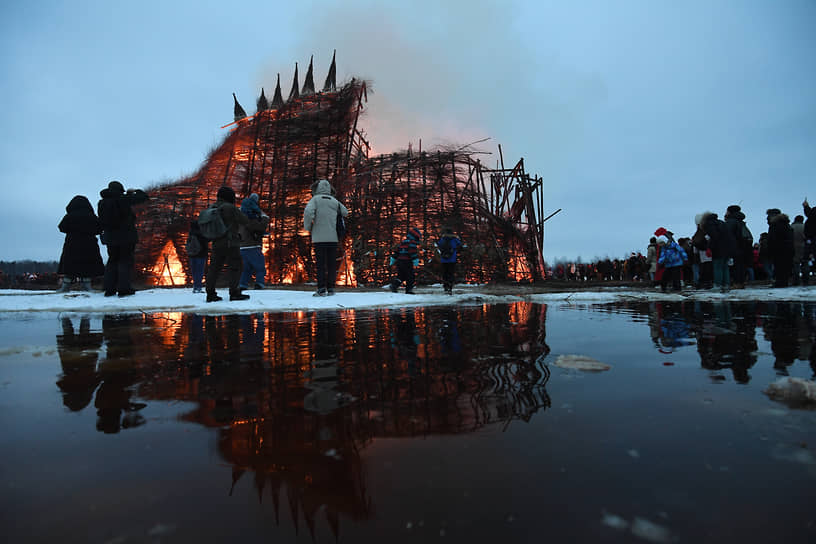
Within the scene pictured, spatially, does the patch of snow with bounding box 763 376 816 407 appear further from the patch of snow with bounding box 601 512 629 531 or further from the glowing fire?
the glowing fire

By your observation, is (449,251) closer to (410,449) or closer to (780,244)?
(780,244)

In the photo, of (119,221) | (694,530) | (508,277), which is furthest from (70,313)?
(508,277)

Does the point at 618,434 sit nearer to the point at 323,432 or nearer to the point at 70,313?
the point at 323,432

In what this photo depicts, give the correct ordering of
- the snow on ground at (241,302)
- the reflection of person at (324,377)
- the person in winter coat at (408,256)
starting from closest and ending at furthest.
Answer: the reflection of person at (324,377), the snow on ground at (241,302), the person in winter coat at (408,256)

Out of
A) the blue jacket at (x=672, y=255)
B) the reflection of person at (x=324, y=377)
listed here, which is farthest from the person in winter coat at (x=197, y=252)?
the blue jacket at (x=672, y=255)

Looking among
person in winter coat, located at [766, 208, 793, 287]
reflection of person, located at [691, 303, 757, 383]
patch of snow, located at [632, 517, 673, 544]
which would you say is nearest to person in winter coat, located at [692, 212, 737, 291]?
person in winter coat, located at [766, 208, 793, 287]

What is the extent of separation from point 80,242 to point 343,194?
7626 mm

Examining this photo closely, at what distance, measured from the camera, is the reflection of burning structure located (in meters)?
12.7

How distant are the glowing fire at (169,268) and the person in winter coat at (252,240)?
11071 millimetres

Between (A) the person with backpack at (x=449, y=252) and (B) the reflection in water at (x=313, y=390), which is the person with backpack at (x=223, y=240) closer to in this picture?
(B) the reflection in water at (x=313, y=390)

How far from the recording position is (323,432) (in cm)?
102

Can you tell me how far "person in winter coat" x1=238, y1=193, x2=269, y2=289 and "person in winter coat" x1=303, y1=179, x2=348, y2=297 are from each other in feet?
3.07

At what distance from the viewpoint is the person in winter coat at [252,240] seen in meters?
6.75

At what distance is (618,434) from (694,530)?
351 millimetres
